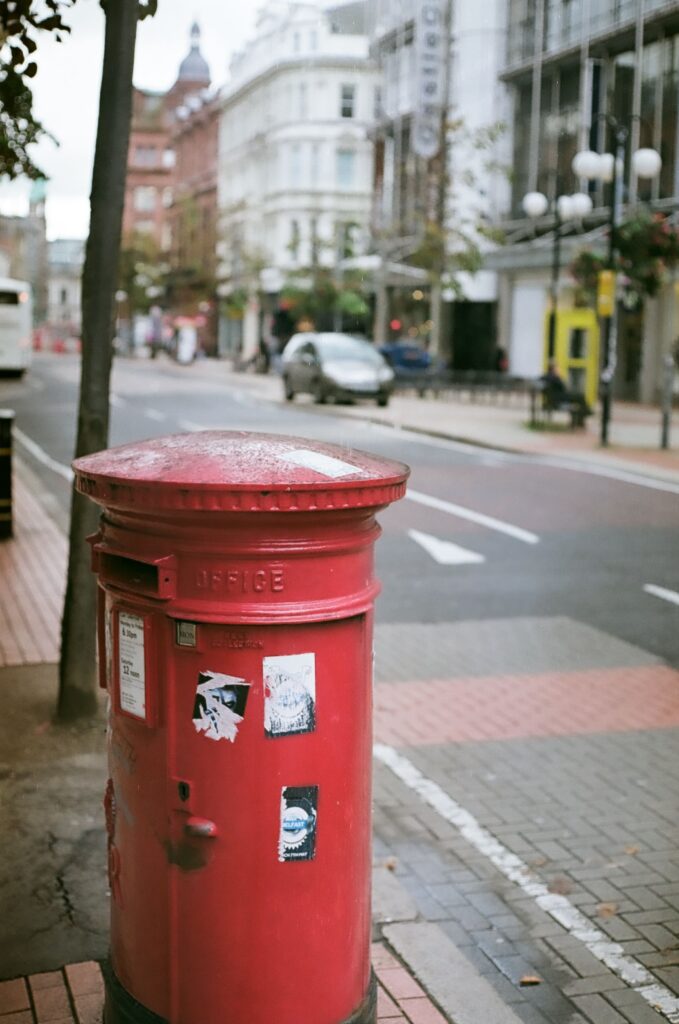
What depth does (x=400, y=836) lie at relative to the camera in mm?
4949

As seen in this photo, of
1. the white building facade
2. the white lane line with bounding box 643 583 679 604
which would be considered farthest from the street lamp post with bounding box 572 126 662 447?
the white building facade

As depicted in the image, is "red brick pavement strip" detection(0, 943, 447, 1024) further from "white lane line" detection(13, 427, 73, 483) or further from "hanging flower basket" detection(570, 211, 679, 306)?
"hanging flower basket" detection(570, 211, 679, 306)

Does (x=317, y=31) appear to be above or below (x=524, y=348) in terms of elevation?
above

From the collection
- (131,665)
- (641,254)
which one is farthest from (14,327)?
(131,665)

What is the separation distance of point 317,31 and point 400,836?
92.5 feet

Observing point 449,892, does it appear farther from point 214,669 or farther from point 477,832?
point 214,669

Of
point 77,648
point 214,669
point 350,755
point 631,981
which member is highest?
point 214,669

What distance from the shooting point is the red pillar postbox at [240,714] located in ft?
8.74

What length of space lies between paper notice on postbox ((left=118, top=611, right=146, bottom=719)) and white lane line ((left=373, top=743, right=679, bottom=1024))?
1.92m

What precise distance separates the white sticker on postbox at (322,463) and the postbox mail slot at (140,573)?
0.36 meters

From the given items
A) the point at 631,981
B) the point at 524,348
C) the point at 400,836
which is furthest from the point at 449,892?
the point at 524,348

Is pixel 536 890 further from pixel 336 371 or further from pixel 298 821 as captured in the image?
pixel 336 371

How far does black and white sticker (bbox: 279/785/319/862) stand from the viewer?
2.74m

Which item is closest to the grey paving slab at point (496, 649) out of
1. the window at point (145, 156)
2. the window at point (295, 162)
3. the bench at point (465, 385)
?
the bench at point (465, 385)
